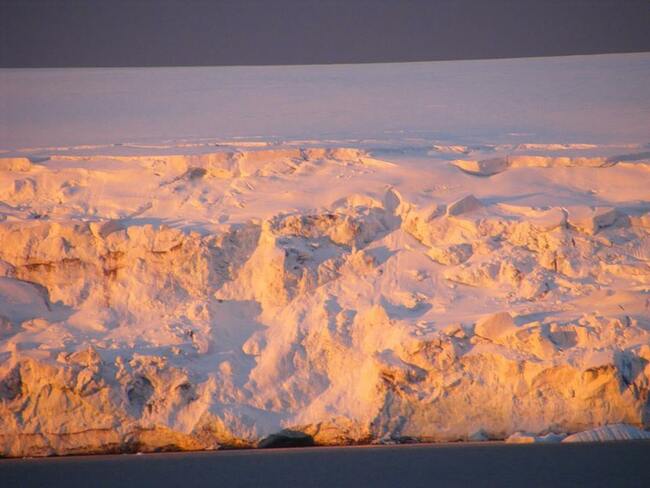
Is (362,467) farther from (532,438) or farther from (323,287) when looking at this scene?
(323,287)

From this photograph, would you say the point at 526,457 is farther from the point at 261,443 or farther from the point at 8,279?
the point at 8,279

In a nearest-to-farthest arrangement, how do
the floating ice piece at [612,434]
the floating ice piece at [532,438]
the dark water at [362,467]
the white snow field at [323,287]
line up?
the dark water at [362,467] < the floating ice piece at [612,434] < the floating ice piece at [532,438] < the white snow field at [323,287]

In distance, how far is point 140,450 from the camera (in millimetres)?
18078

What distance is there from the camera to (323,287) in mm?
19047

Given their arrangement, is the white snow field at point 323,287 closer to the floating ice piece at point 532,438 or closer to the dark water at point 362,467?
the floating ice piece at point 532,438

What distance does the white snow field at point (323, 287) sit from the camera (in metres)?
17.6

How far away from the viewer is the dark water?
50.6 feet

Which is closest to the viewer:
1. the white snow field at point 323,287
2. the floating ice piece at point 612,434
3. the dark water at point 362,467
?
the dark water at point 362,467

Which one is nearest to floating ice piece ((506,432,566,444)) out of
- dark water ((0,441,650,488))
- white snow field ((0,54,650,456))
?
white snow field ((0,54,650,456))

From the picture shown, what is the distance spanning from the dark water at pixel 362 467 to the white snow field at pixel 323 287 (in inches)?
11.1

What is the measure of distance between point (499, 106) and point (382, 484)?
36.5 feet

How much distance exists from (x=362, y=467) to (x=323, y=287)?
10.8 ft

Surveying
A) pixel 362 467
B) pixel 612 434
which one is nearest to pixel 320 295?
pixel 362 467

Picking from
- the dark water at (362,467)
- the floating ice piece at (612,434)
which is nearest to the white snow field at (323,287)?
the floating ice piece at (612,434)
